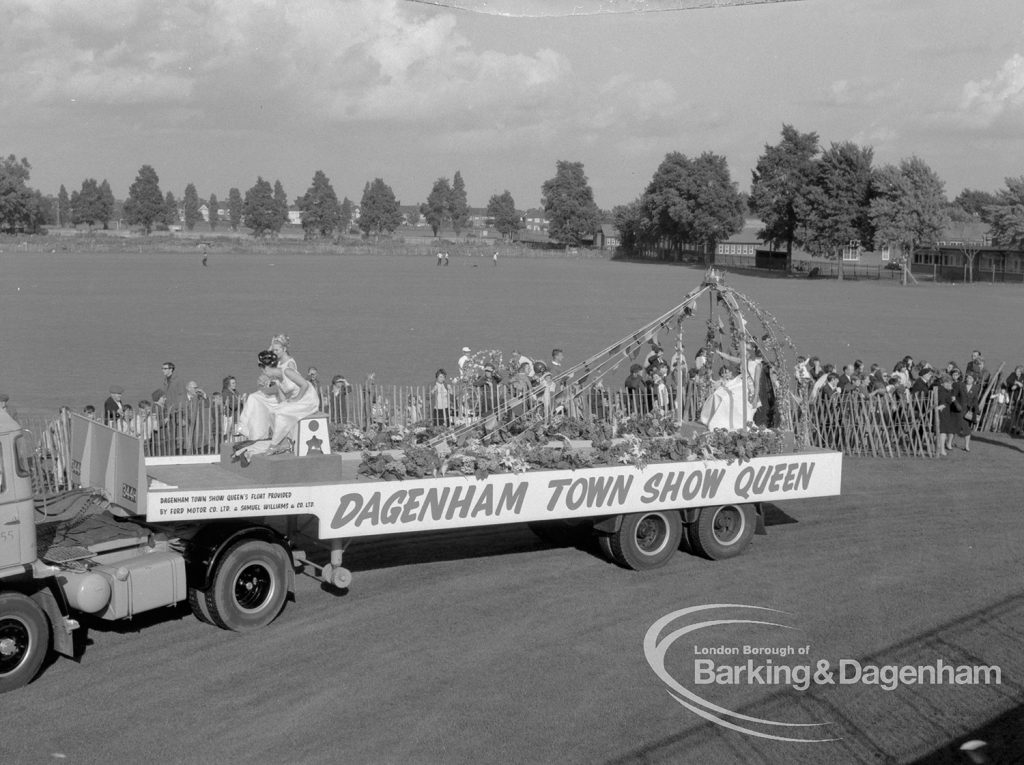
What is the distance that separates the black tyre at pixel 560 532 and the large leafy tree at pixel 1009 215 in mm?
77161

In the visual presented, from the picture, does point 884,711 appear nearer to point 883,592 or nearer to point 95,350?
point 883,592

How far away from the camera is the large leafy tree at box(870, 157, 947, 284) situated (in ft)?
294

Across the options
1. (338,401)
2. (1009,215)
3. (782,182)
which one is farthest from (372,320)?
(782,182)

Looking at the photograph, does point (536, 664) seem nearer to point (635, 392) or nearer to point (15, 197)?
point (635, 392)

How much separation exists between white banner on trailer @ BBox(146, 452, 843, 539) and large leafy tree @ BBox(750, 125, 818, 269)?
9250 centimetres

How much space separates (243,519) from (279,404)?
162 centimetres

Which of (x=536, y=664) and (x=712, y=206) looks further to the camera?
(x=712, y=206)

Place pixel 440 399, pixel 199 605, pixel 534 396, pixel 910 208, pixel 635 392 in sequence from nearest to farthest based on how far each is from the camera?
1. pixel 199 605
2. pixel 534 396
3. pixel 440 399
4. pixel 635 392
5. pixel 910 208

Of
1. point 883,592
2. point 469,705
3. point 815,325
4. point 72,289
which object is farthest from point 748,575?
point 72,289

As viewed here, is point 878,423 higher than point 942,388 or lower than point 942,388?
lower

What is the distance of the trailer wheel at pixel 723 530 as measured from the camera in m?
13.9

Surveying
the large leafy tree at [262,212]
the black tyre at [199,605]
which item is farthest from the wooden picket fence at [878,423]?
the large leafy tree at [262,212]

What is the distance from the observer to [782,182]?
104938mm

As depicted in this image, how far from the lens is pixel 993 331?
48188 mm
